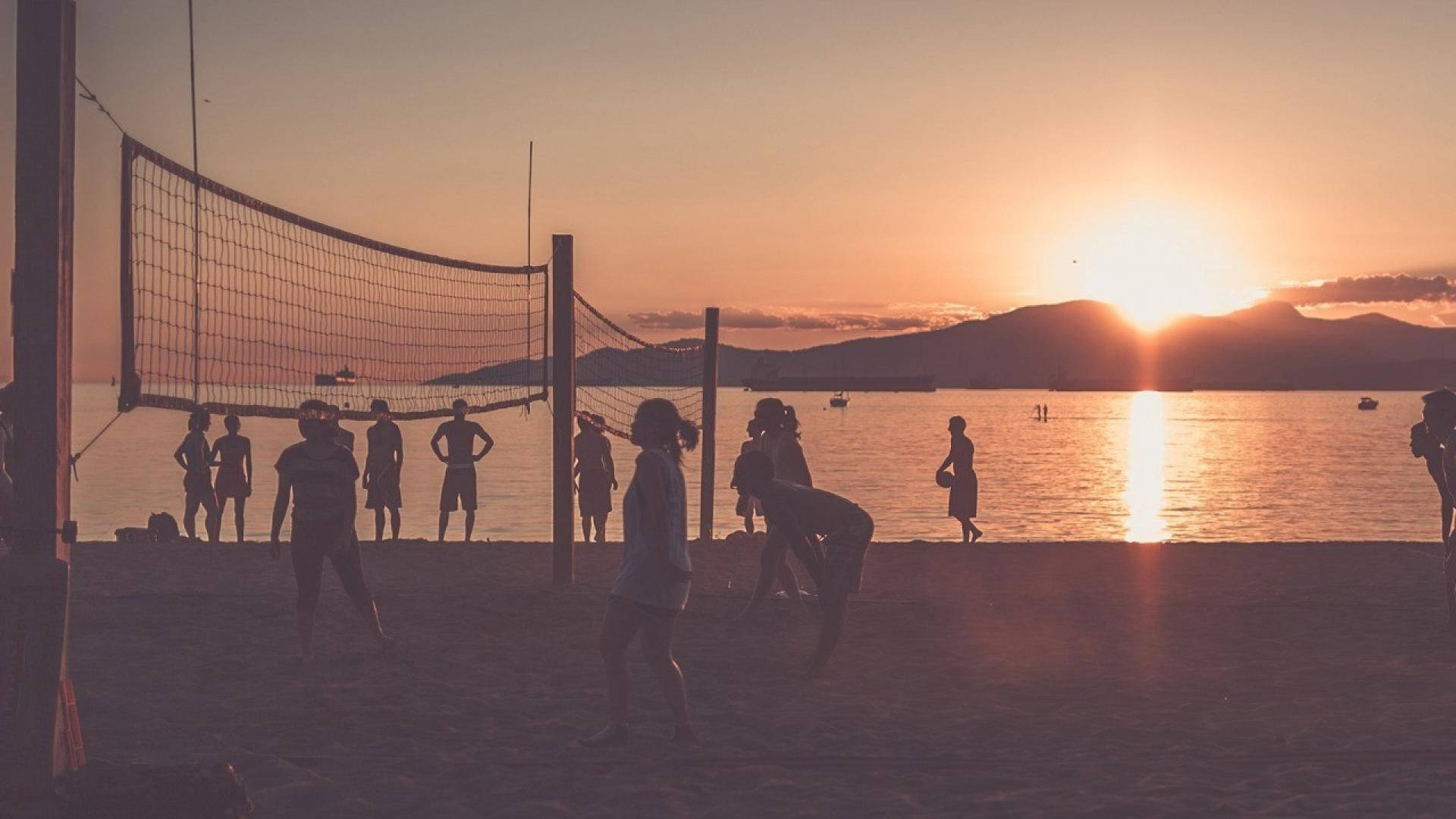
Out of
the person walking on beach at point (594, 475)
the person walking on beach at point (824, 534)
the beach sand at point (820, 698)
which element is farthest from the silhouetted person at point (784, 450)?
the person walking on beach at point (594, 475)

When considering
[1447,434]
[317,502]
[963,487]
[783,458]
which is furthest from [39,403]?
[963,487]

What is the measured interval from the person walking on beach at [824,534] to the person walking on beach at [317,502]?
2.32m

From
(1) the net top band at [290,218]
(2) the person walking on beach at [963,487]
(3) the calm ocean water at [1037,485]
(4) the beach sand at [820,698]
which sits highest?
(1) the net top band at [290,218]

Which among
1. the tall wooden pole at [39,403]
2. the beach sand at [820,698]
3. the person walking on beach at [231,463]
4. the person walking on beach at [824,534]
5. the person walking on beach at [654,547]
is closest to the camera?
the tall wooden pole at [39,403]

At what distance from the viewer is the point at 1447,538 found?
10.0 meters

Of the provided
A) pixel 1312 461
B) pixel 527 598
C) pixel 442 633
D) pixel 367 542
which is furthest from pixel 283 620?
pixel 1312 461

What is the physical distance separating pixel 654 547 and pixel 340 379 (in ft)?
15.6

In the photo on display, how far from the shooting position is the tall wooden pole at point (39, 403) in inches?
206

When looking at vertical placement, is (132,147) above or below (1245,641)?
above

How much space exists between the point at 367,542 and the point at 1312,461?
191ft

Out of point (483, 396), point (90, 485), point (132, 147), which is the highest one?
point (132, 147)

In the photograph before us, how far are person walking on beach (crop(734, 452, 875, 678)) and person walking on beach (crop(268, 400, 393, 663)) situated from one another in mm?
2316

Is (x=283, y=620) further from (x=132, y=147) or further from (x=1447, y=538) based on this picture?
(x=1447, y=538)

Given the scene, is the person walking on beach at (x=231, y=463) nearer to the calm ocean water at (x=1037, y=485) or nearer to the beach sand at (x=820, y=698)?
the beach sand at (x=820, y=698)
